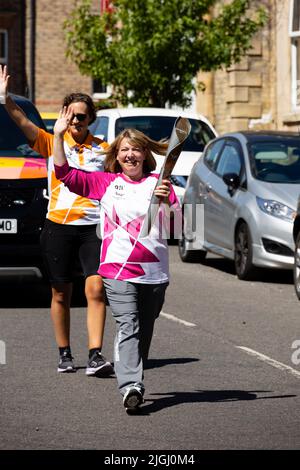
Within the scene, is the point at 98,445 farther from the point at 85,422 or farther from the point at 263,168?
the point at 263,168

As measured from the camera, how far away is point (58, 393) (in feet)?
28.4

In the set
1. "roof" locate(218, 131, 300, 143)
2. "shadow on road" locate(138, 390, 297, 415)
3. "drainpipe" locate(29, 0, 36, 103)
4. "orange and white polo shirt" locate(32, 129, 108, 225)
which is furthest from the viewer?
"drainpipe" locate(29, 0, 36, 103)

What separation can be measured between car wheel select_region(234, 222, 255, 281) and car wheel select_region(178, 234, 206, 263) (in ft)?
A: 6.61

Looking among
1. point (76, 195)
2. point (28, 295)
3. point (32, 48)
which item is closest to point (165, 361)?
point (76, 195)

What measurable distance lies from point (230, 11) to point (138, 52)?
2598 millimetres

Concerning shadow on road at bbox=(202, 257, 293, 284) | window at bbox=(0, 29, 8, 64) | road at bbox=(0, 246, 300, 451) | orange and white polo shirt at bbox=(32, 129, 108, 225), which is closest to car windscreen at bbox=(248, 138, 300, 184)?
shadow on road at bbox=(202, 257, 293, 284)

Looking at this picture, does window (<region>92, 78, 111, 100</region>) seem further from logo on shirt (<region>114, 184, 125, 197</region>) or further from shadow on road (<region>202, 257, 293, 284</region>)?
logo on shirt (<region>114, 184, 125, 197</region>)

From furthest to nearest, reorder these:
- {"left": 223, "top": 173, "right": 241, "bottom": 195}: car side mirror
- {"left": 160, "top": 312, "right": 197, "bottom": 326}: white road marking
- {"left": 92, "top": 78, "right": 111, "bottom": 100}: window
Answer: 1. {"left": 92, "top": 78, "right": 111, "bottom": 100}: window
2. {"left": 223, "top": 173, "right": 241, "bottom": 195}: car side mirror
3. {"left": 160, "top": 312, "right": 197, "bottom": 326}: white road marking

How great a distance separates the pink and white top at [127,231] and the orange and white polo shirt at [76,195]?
1.20 meters

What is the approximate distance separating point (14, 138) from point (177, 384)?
213 inches

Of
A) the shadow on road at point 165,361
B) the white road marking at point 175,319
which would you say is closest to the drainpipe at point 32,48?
the white road marking at point 175,319

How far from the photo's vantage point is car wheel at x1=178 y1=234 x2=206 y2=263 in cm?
1831

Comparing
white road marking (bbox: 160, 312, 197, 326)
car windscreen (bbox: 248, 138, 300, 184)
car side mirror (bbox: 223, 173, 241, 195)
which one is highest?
car windscreen (bbox: 248, 138, 300, 184)
